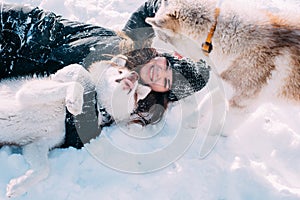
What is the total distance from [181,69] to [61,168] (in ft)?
4.49

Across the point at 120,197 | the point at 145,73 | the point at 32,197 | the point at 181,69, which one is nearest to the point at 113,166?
the point at 120,197

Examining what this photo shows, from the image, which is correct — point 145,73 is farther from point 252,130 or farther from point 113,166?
point 252,130

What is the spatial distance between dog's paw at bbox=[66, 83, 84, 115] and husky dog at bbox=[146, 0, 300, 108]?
897 mm

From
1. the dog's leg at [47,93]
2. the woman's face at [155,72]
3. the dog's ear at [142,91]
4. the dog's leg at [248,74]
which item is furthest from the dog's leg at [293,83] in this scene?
the dog's leg at [47,93]

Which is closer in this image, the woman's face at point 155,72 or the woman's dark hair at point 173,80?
the woman's face at point 155,72

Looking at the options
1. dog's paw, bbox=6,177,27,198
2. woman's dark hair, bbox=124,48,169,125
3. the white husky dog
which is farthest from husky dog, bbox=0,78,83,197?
woman's dark hair, bbox=124,48,169,125

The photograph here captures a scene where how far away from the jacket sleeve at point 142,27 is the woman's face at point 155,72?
45cm

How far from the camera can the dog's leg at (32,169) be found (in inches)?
79.7

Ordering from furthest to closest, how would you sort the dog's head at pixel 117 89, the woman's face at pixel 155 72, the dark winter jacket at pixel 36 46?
the dark winter jacket at pixel 36 46
the woman's face at pixel 155 72
the dog's head at pixel 117 89

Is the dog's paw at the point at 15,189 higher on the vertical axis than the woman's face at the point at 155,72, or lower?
lower

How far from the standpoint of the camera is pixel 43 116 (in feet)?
7.63

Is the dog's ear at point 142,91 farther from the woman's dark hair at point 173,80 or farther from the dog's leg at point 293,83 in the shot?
the dog's leg at point 293,83

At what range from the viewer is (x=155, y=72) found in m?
2.59

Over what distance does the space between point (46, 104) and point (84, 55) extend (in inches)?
29.3
